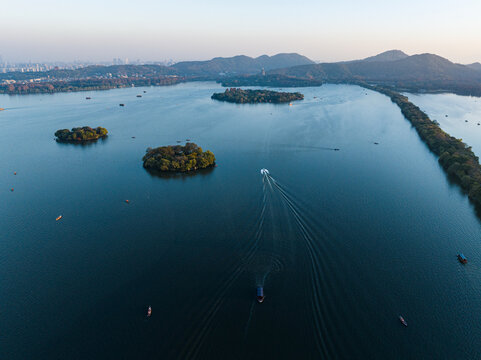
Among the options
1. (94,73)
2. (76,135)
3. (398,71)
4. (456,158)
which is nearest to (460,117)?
(456,158)

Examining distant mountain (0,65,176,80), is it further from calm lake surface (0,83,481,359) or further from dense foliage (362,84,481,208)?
dense foliage (362,84,481,208)

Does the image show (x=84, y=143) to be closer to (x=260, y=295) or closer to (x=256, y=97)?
(x=260, y=295)

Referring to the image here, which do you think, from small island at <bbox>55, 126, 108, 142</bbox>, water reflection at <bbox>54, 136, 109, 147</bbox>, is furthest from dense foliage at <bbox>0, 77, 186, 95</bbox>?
water reflection at <bbox>54, 136, 109, 147</bbox>

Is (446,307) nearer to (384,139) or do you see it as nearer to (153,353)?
(153,353)

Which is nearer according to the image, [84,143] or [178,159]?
[178,159]

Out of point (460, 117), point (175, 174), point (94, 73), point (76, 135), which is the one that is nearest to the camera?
point (175, 174)

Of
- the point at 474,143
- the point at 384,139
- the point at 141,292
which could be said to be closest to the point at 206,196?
the point at 141,292

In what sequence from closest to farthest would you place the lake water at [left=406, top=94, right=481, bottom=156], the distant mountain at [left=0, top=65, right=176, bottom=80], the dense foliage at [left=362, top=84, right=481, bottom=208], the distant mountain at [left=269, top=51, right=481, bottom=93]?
the dense foliage at [left=362, top=84, right=481, bottom=208]
the lake water at [left=406, top=94, right=481, bottom=156]
the distant mountain at [left=0, top=65, right=176, bottom=80]
the distant mountain at [left=269, top=51, right=481, bottom=93]
